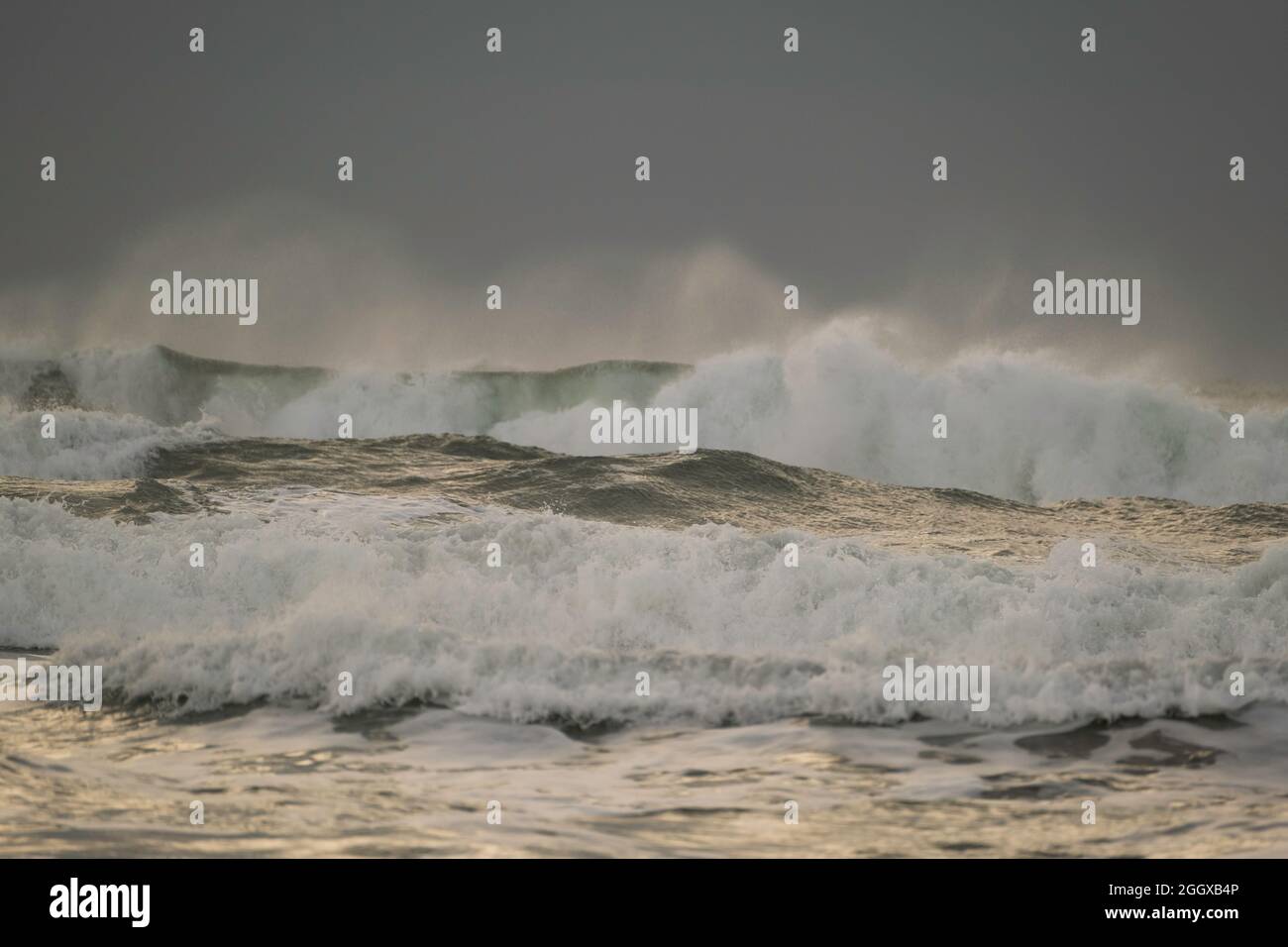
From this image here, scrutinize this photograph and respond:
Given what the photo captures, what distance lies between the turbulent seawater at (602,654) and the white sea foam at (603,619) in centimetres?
4

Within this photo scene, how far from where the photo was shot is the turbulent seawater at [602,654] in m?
5.54

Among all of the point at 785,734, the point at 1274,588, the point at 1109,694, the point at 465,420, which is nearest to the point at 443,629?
the point at 785,734

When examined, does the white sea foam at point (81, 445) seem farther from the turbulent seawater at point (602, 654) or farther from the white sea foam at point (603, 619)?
the white sea foam at point (603, 619)

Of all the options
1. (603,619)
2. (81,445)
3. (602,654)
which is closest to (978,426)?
(81,445)

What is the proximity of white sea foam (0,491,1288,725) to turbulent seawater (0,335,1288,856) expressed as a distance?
0.04 meters

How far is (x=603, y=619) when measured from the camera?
369 inches

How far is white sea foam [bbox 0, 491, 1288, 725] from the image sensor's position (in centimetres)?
772

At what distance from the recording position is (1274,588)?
964cm

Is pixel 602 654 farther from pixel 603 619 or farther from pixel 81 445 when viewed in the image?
pixel 81 445

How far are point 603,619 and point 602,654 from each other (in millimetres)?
1031

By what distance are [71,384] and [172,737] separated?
86.6 feet

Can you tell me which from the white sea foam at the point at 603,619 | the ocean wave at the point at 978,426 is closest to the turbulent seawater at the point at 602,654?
the white sea foam at the point at 603,619
